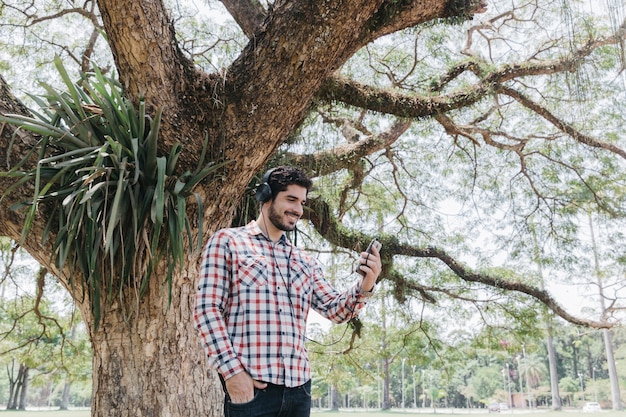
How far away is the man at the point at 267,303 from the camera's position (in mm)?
1524

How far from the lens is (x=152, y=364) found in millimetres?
2697

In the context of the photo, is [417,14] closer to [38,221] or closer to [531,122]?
[38,221]

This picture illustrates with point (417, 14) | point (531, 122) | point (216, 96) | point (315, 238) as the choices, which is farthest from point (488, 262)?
point (216, 96)

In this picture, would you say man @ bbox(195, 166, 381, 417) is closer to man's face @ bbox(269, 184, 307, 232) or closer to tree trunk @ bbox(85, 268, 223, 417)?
man's face @ bbox(269, 184, 307, 232)

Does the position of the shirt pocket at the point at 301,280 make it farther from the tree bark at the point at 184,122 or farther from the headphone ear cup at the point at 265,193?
the tree bark at the point at 184,122

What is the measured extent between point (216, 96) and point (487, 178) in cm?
505

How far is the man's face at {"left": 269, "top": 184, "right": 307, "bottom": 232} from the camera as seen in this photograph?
180cm

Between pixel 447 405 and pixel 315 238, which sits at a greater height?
pixel 315 238

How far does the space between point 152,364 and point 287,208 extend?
1370 mm

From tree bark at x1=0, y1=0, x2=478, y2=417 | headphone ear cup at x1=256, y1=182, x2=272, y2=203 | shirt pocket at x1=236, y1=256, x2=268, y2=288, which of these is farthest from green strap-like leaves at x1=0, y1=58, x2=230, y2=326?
shirt pocket at x1=236, y1=256, x2=268, y2=288

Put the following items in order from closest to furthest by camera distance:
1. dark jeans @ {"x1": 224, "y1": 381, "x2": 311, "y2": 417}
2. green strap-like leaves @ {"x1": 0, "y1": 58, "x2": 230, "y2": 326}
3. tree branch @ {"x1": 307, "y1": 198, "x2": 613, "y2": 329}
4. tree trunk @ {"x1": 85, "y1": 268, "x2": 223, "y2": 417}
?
dark jeans @ {"x1": 224, "y1": 381, "x2": 311, "y2": 417}, green strap-like leaves @ {"x1": 0, "y1": 58, "x2": 230, "y2": 326}, tree trunk @ {"x1": 85, "y1": 268, "x2": 223, "y2": 417}, tree branch @ {"x1": 307, "y1": 198, "x2": 613, "y2": 329}

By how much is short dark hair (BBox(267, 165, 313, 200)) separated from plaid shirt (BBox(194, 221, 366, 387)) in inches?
6.0

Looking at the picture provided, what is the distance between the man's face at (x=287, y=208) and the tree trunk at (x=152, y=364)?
106 centimetres

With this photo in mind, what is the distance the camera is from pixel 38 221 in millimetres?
2730
